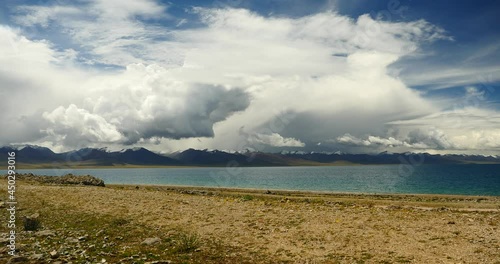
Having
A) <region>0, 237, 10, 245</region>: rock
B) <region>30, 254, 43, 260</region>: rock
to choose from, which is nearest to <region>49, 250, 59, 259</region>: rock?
<region>30, 254, 43, 260</region>: rock

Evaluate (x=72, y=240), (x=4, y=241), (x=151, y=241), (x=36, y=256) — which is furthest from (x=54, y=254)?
(x=4, y=241)

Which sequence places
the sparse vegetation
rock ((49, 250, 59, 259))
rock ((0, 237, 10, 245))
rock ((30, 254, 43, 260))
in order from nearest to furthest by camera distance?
1. rock ((30, 254, 43, 260))
2. rock ((49, 250, 59, 259))
3. the sparse vegetation
4. rock ((0, 237, 10, 245))

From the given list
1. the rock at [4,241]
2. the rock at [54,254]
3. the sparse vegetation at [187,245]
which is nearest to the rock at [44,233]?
the rock at [4,241]

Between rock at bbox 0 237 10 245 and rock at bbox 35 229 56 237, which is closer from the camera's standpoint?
rock at bbox 0 237 10 245

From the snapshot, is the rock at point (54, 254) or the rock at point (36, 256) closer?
the rock at point (36, 256)

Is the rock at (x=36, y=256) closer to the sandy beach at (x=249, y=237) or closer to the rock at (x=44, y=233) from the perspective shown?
the sandy beach at (x=249, y=237)

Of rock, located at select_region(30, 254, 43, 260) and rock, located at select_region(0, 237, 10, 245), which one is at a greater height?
rock, located at select_region(30, 254, 43, 260)

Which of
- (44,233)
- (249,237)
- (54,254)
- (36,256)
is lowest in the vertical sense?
(44,233)

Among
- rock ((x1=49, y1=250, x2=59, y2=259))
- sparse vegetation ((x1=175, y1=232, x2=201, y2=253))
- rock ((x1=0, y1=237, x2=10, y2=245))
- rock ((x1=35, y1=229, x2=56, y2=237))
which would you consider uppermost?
sparse vegetation ((x1=175, y1=232, x2=201, y2=253))

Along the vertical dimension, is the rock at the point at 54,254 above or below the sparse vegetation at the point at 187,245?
below

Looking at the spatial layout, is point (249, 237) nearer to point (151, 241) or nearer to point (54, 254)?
point (151, 241)

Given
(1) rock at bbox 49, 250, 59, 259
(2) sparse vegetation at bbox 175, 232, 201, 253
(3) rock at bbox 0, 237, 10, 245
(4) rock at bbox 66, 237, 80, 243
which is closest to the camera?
(1) rock at bbox 49, 250, 59, 259

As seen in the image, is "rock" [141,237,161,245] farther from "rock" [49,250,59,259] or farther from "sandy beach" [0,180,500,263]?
"rock" [49,250,59,259]

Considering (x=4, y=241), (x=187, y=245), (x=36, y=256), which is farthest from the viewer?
(x=4, y=241)
